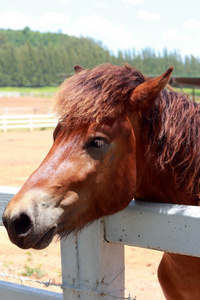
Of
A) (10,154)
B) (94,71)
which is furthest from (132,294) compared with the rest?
(10,154)

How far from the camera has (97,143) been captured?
1564 mm

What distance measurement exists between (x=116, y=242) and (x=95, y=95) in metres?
0.76

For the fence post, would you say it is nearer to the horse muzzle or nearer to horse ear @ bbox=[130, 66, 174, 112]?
the horse muzzle

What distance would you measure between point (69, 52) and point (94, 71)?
98753mm

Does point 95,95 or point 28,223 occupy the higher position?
point 95,95

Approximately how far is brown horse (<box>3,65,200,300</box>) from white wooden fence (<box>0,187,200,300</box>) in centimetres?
9

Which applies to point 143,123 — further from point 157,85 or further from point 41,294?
point 41,294

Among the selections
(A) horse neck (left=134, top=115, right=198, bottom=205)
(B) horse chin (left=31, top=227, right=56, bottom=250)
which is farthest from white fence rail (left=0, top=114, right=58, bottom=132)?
(B) horse chin (left=31, top=227, right=56, bottom=250)

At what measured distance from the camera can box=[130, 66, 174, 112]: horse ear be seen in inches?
63.8

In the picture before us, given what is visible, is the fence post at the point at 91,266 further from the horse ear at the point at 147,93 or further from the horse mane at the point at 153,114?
the horse ear at the point at 147,93

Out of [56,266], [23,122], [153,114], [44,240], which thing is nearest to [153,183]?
[153,114]

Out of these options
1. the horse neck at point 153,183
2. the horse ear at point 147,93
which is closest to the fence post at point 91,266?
the horse neck at point 153,183

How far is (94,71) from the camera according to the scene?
179 cm

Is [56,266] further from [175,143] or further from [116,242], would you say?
[175,143]
